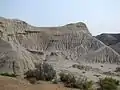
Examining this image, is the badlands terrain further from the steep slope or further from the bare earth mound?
the steep slope

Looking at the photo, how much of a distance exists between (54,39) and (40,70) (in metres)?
58.4

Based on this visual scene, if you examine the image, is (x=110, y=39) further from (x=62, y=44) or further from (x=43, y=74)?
(x=43, y=74)

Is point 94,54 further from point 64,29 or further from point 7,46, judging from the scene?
point 7,46

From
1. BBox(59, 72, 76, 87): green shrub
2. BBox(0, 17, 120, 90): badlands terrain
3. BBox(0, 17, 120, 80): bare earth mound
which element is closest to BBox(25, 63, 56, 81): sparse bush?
BBox(59, 72, 76, 87): green shrub

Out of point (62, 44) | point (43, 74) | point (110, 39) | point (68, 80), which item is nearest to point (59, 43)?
point (62, 44)

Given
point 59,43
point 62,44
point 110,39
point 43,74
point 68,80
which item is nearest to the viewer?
point 68,80

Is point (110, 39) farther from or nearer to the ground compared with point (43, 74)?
farther from the ground

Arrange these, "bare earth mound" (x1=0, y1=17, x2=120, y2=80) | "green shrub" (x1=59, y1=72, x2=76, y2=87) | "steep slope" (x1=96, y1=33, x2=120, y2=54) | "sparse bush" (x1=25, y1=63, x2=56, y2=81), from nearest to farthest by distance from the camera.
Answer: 1. "green shrub" (x1=59, y1=72, x2=76, y2=87)
2. "sparse bush" (x1=25, y1=63, x2=56, y2=81)
3. "bare earth mound" (x1=0, y1=17, x2=120, y2=80)
4. "steep slope" (x1=96, y1=33, x2=120, y2=54)

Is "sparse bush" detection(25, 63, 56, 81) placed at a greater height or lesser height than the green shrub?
greater

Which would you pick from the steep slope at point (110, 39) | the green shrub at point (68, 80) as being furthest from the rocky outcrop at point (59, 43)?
the green shrub at point (68, 80)

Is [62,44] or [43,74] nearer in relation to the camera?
[43,74]

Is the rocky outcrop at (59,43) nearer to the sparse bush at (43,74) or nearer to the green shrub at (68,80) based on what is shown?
the sparse bush at (43,74)

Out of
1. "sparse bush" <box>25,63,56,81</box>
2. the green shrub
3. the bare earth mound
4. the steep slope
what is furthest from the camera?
the steep slope

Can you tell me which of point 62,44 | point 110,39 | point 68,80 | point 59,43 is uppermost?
point 110,39
